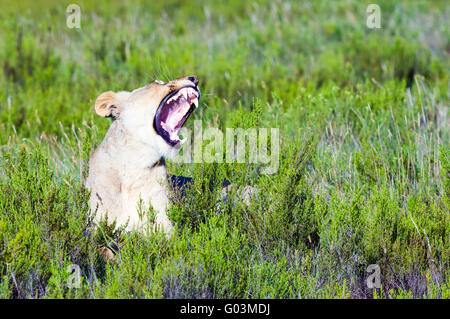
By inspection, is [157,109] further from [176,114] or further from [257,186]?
[257,186]

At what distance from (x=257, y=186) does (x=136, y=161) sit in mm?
993

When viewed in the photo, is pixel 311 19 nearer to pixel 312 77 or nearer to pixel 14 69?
pixel 312 77

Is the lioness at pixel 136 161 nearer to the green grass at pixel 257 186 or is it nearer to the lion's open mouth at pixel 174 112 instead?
the lion's open mouth at pixel 174 112

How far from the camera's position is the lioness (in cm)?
427

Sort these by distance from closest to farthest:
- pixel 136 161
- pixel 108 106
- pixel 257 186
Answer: pixel 136 161 → pixel 108 106 → pixel 257 186

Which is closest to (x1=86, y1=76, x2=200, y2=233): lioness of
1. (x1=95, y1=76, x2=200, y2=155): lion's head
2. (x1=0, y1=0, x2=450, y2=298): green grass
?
(x1=95, y1=76, x2=200, y2=155): lion's head

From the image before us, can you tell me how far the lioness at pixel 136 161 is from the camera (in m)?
4.27

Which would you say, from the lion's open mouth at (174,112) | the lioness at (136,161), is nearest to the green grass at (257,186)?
the lioness at (136,161)

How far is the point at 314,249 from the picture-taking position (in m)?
4.41

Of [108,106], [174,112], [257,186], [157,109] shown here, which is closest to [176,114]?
[174,112]

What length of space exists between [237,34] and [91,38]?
8.75 ft

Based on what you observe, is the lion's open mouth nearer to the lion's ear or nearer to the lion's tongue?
the lion's tongue

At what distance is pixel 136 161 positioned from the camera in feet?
14.0

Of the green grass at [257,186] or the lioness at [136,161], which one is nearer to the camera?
the green grass at [257,186]
